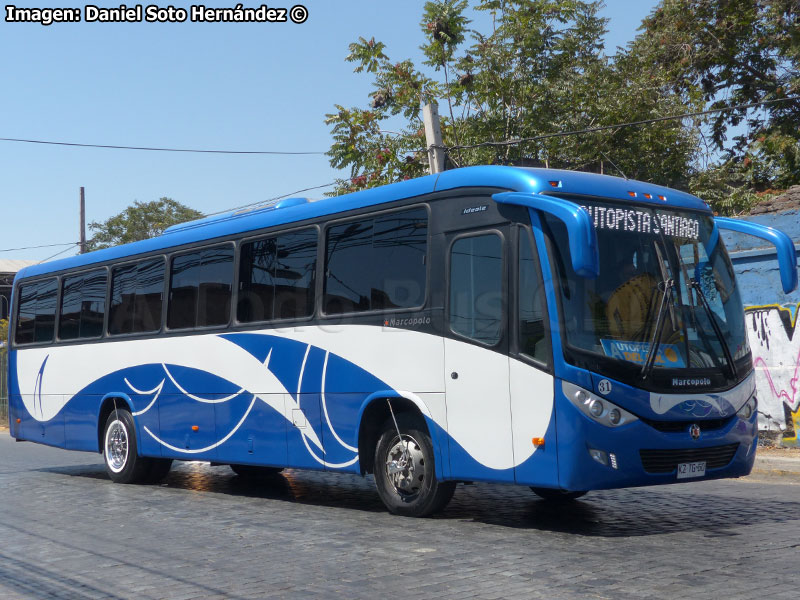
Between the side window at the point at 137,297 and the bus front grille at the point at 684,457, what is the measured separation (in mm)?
7606

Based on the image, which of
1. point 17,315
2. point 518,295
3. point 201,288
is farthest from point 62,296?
point 518,295

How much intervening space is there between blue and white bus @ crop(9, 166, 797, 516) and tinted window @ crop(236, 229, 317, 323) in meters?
0.02

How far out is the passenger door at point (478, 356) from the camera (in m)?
8.80

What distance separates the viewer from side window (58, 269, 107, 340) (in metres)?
15.2

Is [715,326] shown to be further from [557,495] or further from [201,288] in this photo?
[201,288]

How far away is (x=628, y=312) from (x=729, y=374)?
120cm

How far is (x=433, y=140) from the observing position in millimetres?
18953

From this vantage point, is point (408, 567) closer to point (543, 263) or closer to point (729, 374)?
point (543, 263)

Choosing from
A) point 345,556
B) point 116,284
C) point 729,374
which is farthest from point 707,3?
point 345,556

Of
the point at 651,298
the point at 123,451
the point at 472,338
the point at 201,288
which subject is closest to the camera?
the point at 651,298

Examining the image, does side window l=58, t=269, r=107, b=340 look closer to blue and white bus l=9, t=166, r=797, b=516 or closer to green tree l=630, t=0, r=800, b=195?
blue and white bus l=9, t=166, r=797, b=516

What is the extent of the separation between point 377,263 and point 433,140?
904 centimetres

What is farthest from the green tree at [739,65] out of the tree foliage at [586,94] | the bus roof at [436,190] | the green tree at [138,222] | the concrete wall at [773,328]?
the green tree at [138,222]

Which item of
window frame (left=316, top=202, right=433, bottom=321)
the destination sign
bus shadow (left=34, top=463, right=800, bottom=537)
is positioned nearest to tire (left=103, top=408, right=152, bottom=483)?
bus shadow (left=34, top=463, right=800, bottom=537)
